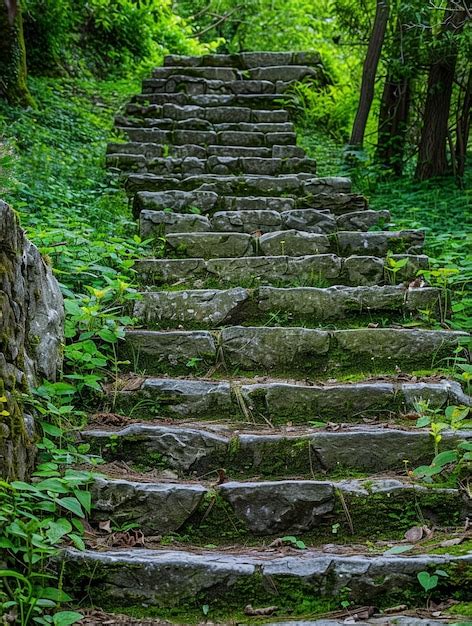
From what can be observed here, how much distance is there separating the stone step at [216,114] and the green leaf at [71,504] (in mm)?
5477

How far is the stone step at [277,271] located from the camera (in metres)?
3.97

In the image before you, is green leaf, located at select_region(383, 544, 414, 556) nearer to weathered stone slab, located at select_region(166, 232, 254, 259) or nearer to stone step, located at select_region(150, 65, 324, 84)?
weathered stone slab, located at select_region(166, 232, 254, 259)

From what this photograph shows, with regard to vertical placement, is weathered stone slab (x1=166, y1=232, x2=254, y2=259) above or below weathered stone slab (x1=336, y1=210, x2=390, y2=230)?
below

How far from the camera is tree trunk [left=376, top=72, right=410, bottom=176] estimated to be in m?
7.00

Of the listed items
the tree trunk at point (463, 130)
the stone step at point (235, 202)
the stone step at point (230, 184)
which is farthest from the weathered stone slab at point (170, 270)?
the tree trunk at point (463, 130)

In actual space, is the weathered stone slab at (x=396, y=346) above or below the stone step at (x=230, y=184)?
below

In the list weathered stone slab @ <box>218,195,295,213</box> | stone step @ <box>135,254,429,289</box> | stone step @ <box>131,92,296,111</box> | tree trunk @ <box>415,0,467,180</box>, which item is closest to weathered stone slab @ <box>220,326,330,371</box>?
stone step @ <box>135,254,429,289</box>

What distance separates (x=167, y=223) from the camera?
4719 millimetres

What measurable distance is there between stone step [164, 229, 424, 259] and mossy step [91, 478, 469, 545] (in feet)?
7.24

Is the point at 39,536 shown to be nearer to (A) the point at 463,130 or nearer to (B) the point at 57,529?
(B) the point at 57,529

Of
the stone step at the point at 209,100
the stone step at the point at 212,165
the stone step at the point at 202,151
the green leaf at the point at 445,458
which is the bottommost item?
the green leaf at the point at 445,458

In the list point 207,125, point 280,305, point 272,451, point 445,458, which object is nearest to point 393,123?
point 207,125

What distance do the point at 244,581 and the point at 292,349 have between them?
142 cm

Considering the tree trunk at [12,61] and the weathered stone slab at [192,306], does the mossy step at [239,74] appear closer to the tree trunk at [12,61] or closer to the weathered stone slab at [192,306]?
the tree trunk at [12,61]
